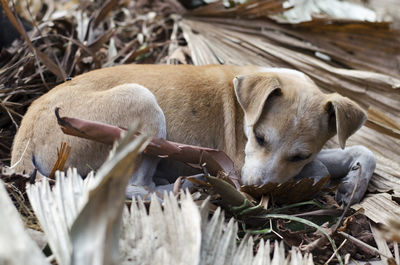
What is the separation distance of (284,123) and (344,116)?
0.49 metres

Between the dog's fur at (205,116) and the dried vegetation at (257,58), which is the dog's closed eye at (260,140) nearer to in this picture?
the dog's fur at (205,116)

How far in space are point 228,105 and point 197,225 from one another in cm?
238

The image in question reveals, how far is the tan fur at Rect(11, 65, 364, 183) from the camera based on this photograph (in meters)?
3.76

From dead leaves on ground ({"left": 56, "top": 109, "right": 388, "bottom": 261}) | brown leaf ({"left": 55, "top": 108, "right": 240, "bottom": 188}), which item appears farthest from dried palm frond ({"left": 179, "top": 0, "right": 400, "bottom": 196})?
brown leaf ({"left": 55, "top": 108, "right": 240, "bottom": 188})

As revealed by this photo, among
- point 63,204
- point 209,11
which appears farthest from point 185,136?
point 209,11

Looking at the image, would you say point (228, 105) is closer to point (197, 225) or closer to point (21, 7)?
point (197, 225)

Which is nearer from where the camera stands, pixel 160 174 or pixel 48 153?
pixel 48 153

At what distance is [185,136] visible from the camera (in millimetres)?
4121

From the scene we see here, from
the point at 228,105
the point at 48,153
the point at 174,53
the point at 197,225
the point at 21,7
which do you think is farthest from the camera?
the point at 21,7

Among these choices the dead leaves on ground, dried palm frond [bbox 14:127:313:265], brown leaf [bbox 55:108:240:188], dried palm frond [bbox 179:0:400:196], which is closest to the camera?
dried palm frond [bbox 14:127:313:265]

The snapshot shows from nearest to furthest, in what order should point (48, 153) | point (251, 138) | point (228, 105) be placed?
point (48, 153) < point (251, 138) < point (228, 105)

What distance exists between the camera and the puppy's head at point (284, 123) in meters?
3.76

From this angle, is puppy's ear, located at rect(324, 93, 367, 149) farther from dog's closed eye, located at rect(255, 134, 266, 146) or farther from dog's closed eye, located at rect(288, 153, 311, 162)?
dog's closed eye, located at rect(255, 134, 266, 146)

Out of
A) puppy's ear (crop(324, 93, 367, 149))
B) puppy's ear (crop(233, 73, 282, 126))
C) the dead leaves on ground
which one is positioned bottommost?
the dead leaves on ground
